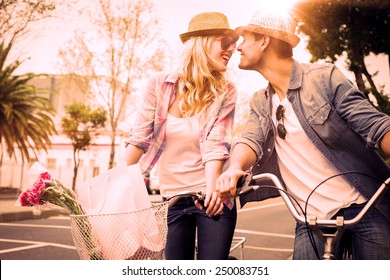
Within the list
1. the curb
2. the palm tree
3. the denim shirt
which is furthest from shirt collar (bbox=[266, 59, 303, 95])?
the palm tree

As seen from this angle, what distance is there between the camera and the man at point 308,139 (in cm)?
191

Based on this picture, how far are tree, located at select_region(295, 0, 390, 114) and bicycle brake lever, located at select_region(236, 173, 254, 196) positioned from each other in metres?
6.75

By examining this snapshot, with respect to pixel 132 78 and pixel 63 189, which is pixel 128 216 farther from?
pixel 132 78

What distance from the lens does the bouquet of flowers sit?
1.71 meters

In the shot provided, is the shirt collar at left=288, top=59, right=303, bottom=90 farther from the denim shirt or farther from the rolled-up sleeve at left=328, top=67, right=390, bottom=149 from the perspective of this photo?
the rolled-up sleeve at left=328, top=67, right=390, bottom=149

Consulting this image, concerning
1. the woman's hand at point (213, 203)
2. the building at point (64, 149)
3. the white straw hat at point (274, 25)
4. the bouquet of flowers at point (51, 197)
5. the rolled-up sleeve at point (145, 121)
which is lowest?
the building at point (64, 149)

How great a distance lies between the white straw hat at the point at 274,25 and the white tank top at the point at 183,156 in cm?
51

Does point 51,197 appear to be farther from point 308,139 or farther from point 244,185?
point 308,139

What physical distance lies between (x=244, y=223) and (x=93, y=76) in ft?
28.1

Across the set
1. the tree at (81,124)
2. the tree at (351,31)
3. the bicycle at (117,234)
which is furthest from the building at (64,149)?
the bicycle at (117,234)

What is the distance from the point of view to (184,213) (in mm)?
2352

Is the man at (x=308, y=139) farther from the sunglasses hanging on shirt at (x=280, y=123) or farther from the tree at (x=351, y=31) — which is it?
the tree at (x=351, y=31)
